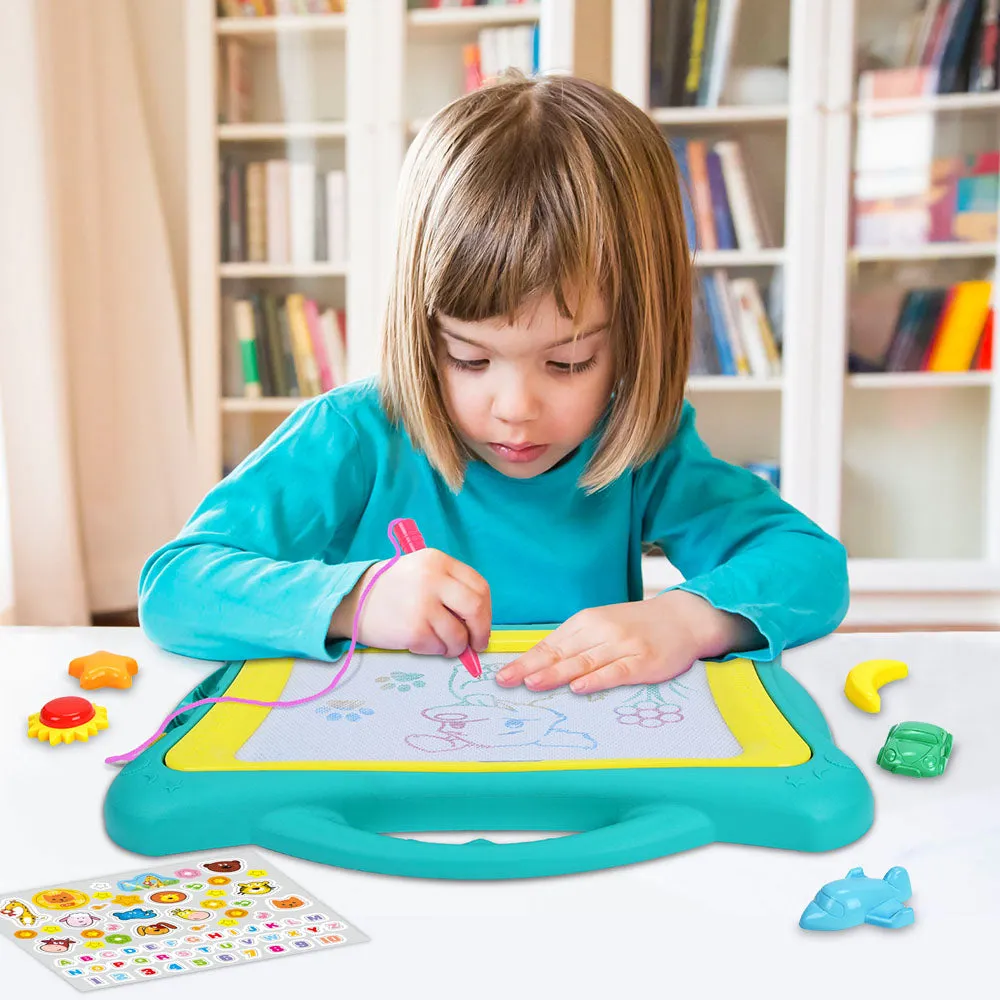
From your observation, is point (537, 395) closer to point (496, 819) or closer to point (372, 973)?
point (496, 819)

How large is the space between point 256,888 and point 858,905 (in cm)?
22

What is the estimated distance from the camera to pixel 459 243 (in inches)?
32.0

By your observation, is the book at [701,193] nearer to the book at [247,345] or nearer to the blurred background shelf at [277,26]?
the blurred background shelf at [277,26]

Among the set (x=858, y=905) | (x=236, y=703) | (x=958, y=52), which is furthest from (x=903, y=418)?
(x=858, y=905)

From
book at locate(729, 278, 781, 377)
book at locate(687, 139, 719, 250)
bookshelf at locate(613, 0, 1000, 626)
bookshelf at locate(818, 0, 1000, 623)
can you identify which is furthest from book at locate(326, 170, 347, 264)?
bookshelf at locate(818, 0, 1000, 623)

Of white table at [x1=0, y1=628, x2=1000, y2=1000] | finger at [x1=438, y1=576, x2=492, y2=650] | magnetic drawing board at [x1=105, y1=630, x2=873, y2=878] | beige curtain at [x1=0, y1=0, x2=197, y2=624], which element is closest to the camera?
white table at [x1=0, y1=628, x2=1000, y2=1000]

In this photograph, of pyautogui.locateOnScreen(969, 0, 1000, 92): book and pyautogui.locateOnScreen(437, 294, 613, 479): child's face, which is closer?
pyautogui.locateOnScreen(437, 294, 613, 479): child's face

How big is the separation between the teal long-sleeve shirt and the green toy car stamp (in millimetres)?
164

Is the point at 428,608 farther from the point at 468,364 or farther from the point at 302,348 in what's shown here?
the point at 302,348

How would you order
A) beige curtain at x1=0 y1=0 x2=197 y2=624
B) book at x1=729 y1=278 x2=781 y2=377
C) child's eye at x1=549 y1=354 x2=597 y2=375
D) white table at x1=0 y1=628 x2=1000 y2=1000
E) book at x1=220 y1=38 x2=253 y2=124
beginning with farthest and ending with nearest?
book at x1=220 y1=38 x2=253 y2=124, book at x1=729 y1=278 x2=781 y2=377, beige curtain at x1=0 y1=0 x2=197 y2=624, child's eye at x1=549 y1=354 x2=597 y2=375, white table at x1=0 y1=628 x2=1000 y2=1000

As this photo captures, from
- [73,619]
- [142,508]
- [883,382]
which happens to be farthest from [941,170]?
[73,619]

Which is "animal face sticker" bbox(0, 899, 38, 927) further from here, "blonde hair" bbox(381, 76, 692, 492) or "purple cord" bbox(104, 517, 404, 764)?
"blonde hair" bbox(381, 76, 692, 492)

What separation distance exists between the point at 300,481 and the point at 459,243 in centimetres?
25

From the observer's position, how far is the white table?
0.38 meters
